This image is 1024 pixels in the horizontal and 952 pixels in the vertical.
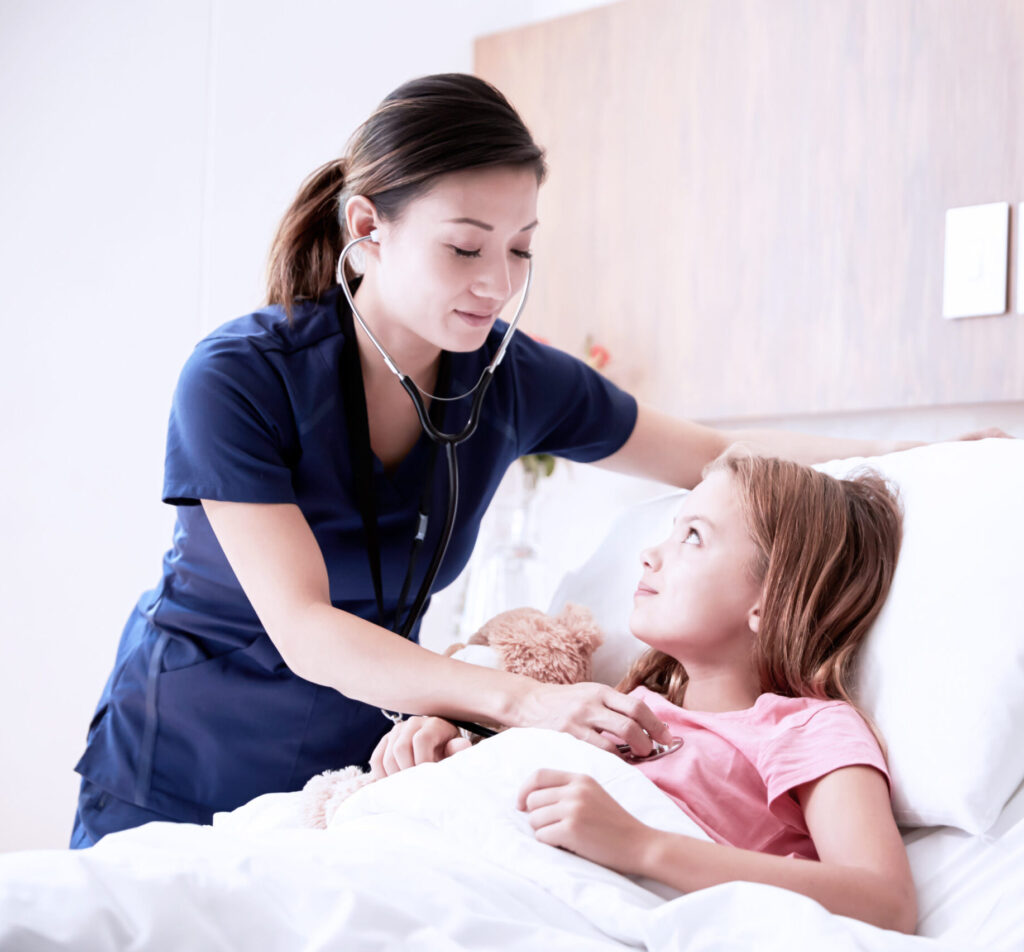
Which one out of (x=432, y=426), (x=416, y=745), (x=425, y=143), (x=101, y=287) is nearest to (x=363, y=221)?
(x=425, y=143)

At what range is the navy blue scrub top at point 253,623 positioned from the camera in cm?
126

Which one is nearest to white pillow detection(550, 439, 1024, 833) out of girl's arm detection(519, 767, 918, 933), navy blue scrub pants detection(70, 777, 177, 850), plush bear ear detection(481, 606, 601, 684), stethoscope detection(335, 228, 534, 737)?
girl's arm detection(519, 767, 918, 933)

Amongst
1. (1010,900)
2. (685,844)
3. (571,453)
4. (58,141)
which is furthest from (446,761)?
(58,141)

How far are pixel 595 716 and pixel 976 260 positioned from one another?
117 centimetres

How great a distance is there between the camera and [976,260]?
68.2 inches

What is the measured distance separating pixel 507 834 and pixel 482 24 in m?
2.19

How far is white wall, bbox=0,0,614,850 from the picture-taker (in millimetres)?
1919

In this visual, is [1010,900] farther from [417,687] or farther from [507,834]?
[417,687]

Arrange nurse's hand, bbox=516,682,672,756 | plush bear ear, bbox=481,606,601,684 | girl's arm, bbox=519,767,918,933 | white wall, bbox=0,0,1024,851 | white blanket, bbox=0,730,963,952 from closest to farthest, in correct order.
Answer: white blanket, bbox=0,730,963,952, girl's arm, bbox=519,767,918,933, nurse's hand, bbox=516,682,672,756, plush bear ear, bbox=481,606,601,684, white wall, bbox=0,0,1024,851

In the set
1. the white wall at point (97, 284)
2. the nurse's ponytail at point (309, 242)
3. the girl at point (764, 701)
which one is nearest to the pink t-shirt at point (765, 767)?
the girl at point (764, 701)

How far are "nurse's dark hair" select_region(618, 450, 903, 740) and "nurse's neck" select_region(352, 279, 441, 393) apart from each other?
1.41ft

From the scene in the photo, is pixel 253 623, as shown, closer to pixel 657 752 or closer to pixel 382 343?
pixel 382 343

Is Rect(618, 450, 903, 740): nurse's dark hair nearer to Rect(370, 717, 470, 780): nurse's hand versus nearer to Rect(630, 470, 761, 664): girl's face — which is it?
Rect(630, 470, 761, 664): girl's face

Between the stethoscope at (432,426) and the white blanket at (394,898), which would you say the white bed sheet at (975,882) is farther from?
the stethoscope at (432,426)
